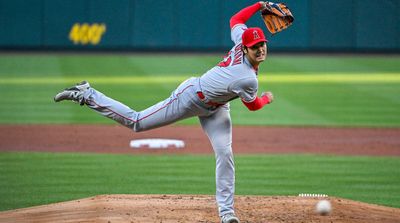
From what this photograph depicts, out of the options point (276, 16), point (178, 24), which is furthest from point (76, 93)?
point (178, 24)

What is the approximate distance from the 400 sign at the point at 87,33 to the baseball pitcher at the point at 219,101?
20.7 meters

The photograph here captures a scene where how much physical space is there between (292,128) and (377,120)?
178cm

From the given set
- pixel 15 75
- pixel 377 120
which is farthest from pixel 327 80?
pixel 15 75

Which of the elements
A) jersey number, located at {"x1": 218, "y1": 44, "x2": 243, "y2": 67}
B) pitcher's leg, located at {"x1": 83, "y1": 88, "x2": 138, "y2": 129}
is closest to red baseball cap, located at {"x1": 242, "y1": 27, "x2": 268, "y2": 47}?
jersey number, located at {"x1": 218, "y1": 44, "x2": 243, "y2": 67}

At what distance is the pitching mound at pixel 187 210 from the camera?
8.87m

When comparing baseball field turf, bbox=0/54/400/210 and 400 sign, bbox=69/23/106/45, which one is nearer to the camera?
baseball field turf, bbox=0/54/400/210

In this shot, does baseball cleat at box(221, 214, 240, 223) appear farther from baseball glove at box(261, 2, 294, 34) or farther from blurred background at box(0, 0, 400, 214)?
blurred background at box(0, 0, 400, 214)

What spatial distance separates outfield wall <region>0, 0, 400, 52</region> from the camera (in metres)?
29.0

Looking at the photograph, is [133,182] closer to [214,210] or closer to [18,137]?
[214,210]

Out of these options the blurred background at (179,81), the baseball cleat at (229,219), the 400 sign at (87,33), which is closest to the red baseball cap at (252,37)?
the baseball cleat at (229,219)

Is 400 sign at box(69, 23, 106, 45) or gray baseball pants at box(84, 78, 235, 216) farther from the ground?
400 sign at box(69, 23, 106, 45)

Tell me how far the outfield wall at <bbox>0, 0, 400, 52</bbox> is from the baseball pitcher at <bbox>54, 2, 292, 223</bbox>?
20446 mm

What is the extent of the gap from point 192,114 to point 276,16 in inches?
48.1

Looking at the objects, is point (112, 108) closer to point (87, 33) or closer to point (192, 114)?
point (192, 114)
